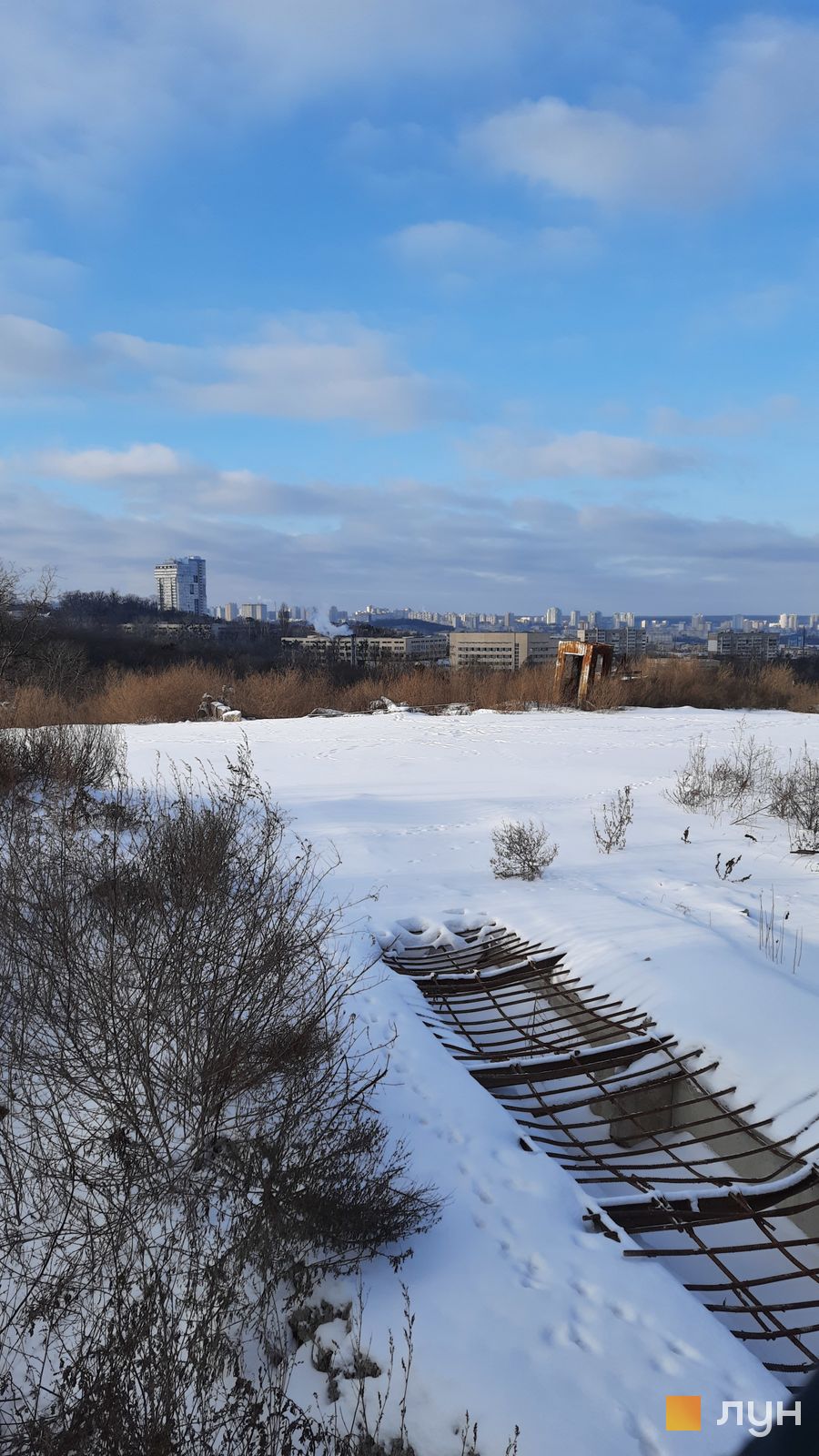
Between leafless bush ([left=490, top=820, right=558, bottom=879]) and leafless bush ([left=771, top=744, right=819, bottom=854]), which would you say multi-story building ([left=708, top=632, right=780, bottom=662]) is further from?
leafless bush ([left=490, top=820, right=558, bottom=879])

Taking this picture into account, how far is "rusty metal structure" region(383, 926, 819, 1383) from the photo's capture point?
10.4ft

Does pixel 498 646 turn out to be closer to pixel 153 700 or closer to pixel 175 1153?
pixel 153 700

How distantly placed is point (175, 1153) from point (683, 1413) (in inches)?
80.5

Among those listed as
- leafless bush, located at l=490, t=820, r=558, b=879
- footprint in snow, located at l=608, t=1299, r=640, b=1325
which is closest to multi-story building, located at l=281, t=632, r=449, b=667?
leafless bush, located at l=490, t=820, r=558, b=879

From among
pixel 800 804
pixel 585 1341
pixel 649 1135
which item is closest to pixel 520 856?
pixel 649 1135

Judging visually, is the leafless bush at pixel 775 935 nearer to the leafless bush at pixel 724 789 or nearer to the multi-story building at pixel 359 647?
the leafless bush at pixel 724 789

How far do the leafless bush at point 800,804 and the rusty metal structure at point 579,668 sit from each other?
12.0 metres

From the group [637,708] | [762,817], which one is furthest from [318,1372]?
[637,708]

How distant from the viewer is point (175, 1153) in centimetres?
336

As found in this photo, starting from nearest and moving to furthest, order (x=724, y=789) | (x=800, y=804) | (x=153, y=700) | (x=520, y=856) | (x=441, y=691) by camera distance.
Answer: (x=520, y=856), (x=800, y=804), (x=724, y=789), (x=153, y=700), (x=441, y=691)

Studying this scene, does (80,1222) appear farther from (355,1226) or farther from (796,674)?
(796,674)

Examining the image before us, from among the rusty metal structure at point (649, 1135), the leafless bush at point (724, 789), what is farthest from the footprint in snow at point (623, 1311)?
the leafless bush at point (724, 789)

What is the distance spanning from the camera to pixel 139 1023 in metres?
3.32

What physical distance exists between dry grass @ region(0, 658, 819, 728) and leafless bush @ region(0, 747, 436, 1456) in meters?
18.3
